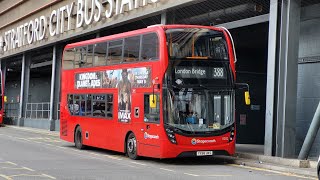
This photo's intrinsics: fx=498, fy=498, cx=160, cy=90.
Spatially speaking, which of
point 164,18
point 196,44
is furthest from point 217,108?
point 164,18

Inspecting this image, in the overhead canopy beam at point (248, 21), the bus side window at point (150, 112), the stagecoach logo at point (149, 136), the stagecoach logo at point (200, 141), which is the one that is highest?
the overhead canopy beam at point (248, 21)

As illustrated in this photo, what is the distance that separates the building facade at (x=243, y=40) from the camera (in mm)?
16109

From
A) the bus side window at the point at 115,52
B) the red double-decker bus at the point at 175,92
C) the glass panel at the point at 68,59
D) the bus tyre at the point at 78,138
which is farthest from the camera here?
the glass panel at the point at 68,59

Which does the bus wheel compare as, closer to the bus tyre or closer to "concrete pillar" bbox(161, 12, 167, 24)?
the bus tyre

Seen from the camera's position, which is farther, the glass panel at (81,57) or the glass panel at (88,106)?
the glass panel at (81,57)

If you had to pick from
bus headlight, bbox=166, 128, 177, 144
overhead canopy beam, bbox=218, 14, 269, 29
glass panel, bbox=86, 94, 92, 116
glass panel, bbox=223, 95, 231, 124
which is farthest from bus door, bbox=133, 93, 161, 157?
overhead canopy beam, bbox=218, 14, 269, 29

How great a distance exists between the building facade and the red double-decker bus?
1821 mm

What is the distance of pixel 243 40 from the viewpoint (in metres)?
23.5

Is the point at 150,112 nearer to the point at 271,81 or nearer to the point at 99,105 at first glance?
the point at 99,105

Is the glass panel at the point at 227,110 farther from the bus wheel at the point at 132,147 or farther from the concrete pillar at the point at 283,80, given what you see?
the bus wheel at the point at 132,147

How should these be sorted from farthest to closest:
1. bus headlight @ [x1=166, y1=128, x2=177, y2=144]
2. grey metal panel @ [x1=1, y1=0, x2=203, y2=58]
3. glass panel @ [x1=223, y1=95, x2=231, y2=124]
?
grey metal panel @ [x1=1, y1=0, x2=203, y2=58]
glass panel @ [x1=223, y1=95, x2=231, y2=124]
bus headlight @ [x1=166, y1=128, x2=177, y2=144]

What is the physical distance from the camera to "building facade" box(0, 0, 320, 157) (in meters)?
16.1

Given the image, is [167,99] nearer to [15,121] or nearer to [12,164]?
[12,164]

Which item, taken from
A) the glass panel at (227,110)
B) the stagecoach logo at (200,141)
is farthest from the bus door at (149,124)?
the glass panel at (227,110)
